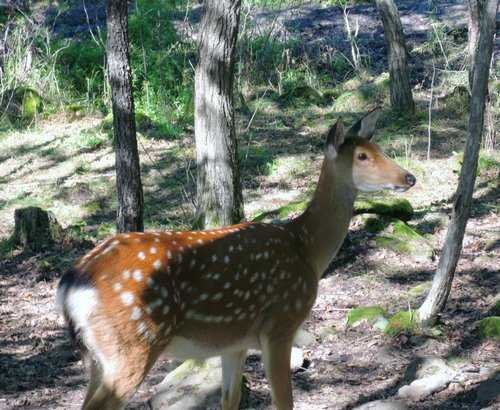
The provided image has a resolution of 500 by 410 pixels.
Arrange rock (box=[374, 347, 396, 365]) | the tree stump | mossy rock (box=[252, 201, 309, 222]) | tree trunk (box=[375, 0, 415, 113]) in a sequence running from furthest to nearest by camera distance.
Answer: tree trunk (box=[375, 0, 415, 113])
the tree stump
mossy rock (box=[252, 201, 309, 222])
rock (box=[374, 347, 396, 365])

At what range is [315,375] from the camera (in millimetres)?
A: 6254

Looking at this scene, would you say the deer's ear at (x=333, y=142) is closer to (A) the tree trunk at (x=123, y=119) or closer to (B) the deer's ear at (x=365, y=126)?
(B) the deer's ear at (x=365, y=126)

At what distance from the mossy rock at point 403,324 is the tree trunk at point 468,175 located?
7 cm

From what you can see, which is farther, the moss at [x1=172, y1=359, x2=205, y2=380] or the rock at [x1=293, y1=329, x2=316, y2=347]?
the rock at [x1=293, y1=329, x2=316, y2=347]

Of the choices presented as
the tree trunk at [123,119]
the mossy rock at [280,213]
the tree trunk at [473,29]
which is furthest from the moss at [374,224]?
the tree trunk at [473,29]

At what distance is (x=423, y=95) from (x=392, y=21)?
2.07 m

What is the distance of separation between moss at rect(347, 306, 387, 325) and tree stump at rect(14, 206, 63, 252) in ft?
12.4

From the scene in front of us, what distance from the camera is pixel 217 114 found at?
798 cm

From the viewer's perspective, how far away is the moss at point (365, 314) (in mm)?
7027

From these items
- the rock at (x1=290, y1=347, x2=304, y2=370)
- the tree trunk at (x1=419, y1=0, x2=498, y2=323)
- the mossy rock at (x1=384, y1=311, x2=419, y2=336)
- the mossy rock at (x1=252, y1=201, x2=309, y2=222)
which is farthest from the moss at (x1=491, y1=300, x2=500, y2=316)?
the mossy rock at (x1=252, y1=201, x2=309, y2=222)

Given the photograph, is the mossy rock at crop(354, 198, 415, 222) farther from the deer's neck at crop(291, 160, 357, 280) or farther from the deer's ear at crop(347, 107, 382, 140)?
the deer's neck at crop(291, 160, 357, 280)

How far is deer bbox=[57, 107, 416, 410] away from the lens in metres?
4.43

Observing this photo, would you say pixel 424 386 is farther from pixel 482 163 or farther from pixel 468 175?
pixel 482 163

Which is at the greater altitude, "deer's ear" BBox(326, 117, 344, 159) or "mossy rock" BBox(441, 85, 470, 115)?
"deer's ear" BBox(326, 117, 344, 159)
